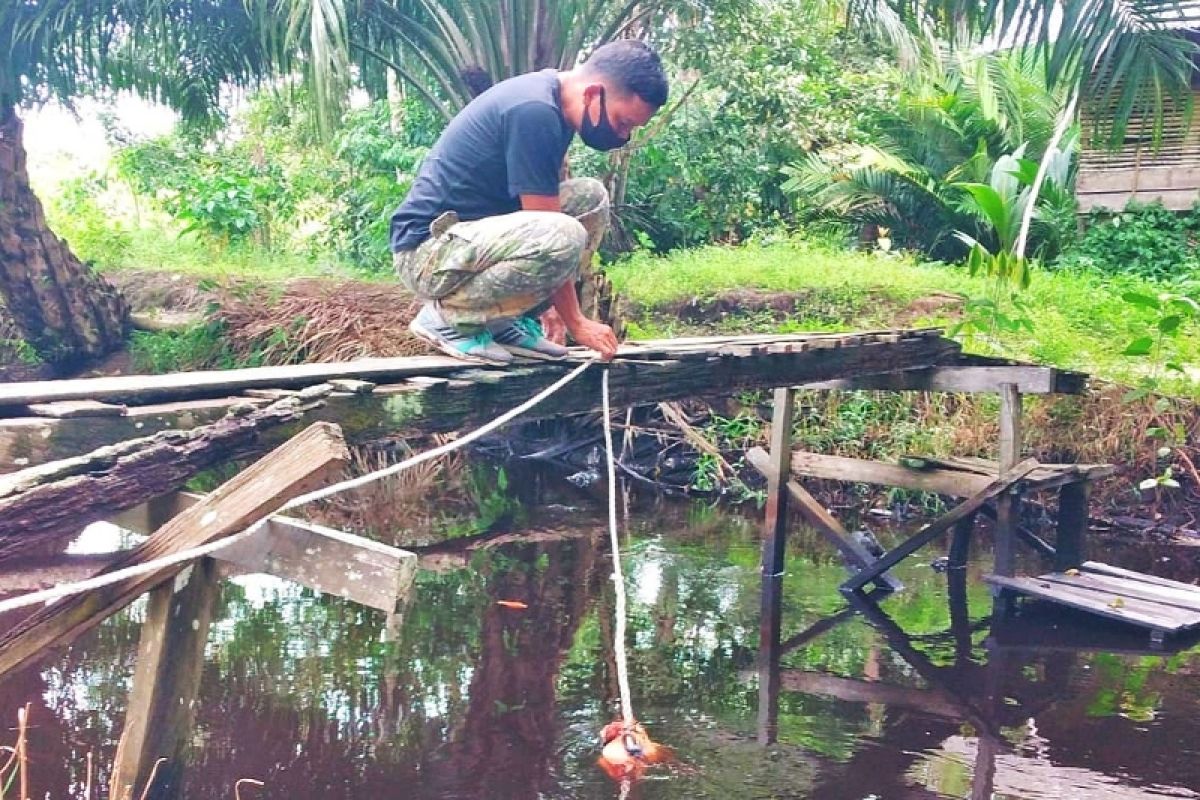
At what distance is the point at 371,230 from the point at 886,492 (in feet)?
19.9

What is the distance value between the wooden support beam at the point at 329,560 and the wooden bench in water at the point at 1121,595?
4.46 meters

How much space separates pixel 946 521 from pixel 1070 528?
3.66ft

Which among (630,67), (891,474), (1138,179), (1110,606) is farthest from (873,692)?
(1138,179)

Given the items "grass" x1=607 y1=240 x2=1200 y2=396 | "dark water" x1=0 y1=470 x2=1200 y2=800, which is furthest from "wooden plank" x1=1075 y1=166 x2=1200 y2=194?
"dark water" x1=0 y1=470 x2=1200 y2=800

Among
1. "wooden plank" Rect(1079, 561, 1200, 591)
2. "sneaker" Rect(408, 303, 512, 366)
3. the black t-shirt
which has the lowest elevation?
"wooden plank" Rect(1079, 561, 1200, 591)

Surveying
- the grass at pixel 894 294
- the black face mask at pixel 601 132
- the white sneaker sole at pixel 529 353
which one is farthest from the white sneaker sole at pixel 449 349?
the grass at pixel 894 294

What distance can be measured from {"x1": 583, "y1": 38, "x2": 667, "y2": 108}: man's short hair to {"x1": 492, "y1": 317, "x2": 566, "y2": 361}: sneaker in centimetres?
89

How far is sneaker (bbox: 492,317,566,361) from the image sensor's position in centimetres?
414

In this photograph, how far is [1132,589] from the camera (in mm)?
6348

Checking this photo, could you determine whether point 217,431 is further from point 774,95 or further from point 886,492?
point 774,95

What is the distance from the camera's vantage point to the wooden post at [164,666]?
299 centimetres

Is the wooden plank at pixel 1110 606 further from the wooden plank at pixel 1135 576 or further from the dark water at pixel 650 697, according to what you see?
the wooden plank at pixel 1135 576

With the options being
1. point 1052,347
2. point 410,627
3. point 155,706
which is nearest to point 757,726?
point 410,627

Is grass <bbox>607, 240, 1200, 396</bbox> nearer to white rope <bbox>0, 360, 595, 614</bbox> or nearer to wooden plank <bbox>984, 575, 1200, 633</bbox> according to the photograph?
wooden plank <bbox>984, 575, 1200, 633</bbox>
